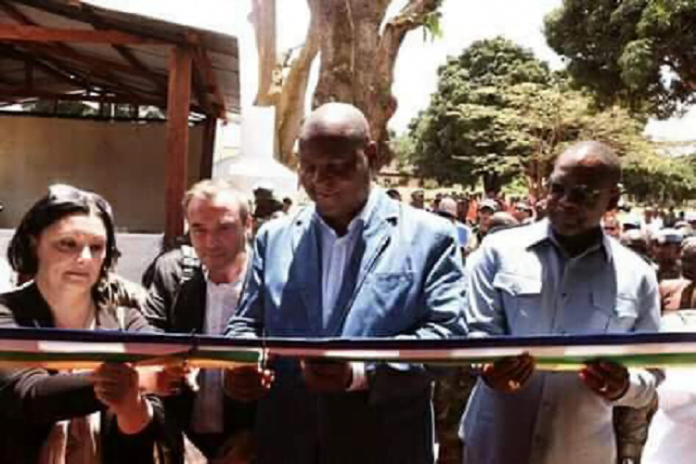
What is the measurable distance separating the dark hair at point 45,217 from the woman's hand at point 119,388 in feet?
1.41

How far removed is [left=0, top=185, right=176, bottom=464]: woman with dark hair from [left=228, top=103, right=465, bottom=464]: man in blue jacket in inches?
12.4

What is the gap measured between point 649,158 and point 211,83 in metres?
23.0

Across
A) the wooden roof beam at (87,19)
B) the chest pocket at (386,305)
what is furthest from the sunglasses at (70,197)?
the wooden roof beam at (87,19)

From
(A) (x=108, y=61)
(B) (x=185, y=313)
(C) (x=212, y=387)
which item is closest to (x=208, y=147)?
(A) (x=108, y=61)

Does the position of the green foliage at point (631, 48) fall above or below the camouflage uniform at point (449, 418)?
above

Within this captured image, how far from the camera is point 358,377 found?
256 centimetres

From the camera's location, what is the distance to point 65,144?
15.4 m

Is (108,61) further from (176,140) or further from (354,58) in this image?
(176,140)

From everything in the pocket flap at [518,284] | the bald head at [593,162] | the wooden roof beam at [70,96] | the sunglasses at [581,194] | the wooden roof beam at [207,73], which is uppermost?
the wooden roof beam at [207,73]

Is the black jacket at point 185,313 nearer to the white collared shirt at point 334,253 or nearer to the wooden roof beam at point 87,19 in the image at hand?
the white collared shirt at point 334,253

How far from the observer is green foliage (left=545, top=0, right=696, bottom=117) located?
19984 mm

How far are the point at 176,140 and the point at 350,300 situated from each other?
6.74 m

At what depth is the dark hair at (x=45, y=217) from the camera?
2734 millimetres

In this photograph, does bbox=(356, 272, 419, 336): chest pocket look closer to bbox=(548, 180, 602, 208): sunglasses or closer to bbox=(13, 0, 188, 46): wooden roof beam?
bbox=(548, 180, 602, 208): sunglasses
